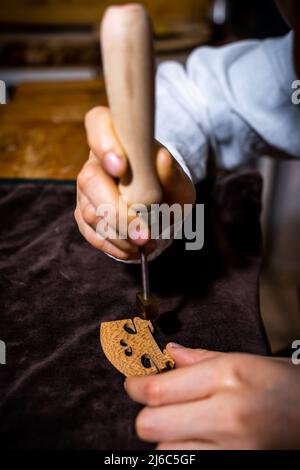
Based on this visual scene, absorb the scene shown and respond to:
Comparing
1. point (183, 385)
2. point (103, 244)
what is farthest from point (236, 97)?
point (183, 385)

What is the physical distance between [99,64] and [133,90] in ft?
3.75

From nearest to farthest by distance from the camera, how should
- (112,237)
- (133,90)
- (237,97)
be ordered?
(133,90), (112,237), (237,97)

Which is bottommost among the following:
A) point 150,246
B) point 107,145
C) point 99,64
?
point 99,64

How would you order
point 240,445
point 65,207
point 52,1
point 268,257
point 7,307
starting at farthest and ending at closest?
point 268,257
point 52,1
point 65,207
point 7,307
point 240,445

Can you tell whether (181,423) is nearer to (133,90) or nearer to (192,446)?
(192,446)

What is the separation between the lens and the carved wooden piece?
0.41m

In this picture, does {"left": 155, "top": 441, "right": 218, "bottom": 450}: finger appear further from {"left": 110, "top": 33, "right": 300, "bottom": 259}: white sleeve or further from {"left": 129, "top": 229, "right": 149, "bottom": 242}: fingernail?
{"left": 110, "top": 33, "right": 300, "bottom": 259}: white sleeve

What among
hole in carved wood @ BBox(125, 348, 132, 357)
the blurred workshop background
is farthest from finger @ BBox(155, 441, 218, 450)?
the blurred workshop background

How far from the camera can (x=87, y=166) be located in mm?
425

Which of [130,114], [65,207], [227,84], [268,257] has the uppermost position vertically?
[130,114]

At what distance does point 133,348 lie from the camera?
0.43m

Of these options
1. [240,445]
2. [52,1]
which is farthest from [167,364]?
[52,1]

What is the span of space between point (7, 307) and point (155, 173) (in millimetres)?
221
